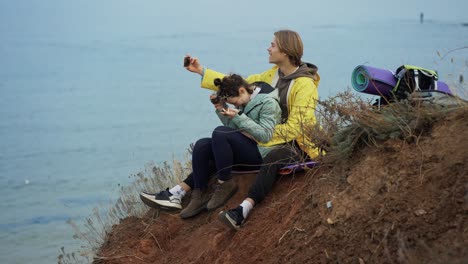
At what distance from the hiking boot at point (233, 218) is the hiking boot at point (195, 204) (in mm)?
931

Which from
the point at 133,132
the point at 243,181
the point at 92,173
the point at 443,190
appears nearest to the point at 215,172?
the point at 243,181

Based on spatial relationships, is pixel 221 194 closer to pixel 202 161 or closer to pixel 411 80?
pixel 202 161

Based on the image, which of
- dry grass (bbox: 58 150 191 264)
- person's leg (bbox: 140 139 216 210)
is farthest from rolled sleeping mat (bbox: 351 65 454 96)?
dry grass (bbox: 58 150 191 264)

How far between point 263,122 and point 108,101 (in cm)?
3581

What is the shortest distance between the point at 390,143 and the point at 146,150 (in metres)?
23.7

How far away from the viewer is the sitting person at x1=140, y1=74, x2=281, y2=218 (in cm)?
749

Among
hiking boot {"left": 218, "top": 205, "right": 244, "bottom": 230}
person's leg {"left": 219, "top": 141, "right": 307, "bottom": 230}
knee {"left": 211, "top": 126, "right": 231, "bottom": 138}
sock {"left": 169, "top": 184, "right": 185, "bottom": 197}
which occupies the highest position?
knee {"left": 211, "top": 126, "right": 231, "bottom": 138}

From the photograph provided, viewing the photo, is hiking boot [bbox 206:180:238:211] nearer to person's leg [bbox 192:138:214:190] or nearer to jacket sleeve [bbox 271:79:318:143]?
person's leg [bbox 192:138:214:190]

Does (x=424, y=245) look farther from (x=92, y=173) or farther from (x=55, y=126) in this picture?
(x=55, y=126)

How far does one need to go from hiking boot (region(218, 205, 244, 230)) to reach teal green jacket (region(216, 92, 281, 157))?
66 centimetres

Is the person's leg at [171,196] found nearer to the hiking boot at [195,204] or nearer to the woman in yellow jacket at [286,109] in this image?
the hiking boot at [195,204]

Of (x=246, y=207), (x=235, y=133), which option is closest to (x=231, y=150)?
(x=235, y=133)

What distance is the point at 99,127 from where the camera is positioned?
36875mm

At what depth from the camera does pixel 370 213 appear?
19.4 ft
